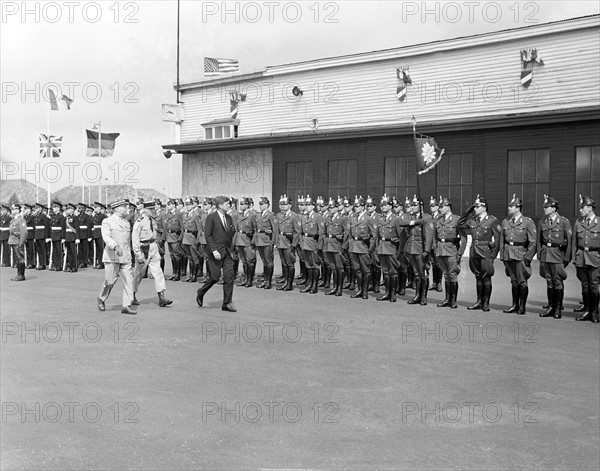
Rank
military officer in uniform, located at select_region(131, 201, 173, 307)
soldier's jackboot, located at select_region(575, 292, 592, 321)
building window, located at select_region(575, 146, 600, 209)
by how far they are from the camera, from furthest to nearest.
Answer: building window, located at select_region(575, 146, 600, 209), military officer in uniform, located at select_region(131, 201, 173, 307), soldier's jackboot, located at select_region(575, 292, 592, 321)

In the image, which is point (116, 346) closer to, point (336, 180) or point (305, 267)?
point (305, 267)

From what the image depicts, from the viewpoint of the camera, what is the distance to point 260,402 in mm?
6422

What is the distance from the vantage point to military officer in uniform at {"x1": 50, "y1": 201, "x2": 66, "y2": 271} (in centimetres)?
2140

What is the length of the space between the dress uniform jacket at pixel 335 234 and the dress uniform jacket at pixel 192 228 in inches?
145

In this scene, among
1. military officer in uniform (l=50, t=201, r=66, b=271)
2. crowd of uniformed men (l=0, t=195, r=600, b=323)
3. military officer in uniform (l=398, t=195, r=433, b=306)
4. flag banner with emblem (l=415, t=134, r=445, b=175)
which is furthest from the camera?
flag banner with emblem (l=415, t=134, r=445, b=175)

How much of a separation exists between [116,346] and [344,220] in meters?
7.19

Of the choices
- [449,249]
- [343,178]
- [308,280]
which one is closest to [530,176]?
[343,178]

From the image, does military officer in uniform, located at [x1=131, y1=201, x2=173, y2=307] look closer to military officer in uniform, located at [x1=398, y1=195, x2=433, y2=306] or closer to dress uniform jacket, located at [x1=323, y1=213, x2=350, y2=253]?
dress uniform jacket, located at [x1=323, y1=213, x2=350, y2=253]

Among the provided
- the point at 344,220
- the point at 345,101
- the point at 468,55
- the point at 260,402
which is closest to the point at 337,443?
the point at 260,402

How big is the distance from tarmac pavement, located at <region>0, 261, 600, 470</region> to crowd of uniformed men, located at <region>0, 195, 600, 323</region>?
0.97 metres

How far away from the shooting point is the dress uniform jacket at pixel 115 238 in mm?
11828

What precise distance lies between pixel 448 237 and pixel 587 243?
8.06 feet

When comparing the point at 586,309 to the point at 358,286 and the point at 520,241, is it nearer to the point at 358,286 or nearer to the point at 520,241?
the point at 520,241

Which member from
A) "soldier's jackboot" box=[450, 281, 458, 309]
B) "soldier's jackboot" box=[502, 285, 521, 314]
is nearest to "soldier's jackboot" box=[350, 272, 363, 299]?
"soldier's jackboot" box=[450, 281, 458, 309]
